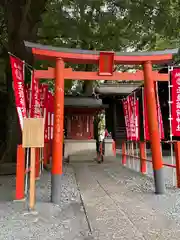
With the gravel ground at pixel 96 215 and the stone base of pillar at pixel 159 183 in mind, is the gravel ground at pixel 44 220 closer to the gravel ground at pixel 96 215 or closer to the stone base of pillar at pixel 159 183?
the gravel ground at pixel 96 215

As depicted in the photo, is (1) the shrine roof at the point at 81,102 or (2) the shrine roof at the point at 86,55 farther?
(1) the shrine roof at the point at 81,102

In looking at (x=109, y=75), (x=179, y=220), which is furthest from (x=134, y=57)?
(x=179, y=220)

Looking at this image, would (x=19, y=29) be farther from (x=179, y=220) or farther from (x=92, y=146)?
(x=179, y=220)

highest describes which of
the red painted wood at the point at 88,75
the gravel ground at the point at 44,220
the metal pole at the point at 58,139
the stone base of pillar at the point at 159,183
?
the red painted wood at the point at 88,75

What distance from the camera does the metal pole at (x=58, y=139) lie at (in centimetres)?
594

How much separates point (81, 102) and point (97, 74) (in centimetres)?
880

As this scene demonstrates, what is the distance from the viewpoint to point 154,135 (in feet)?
22.4

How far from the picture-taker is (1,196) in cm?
655

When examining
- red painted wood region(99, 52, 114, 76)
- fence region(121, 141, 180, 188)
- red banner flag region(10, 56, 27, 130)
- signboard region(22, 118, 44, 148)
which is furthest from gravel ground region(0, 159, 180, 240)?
red painted wood region(99, 52, 114, 76)

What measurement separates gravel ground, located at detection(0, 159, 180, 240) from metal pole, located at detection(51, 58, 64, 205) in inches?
12.6

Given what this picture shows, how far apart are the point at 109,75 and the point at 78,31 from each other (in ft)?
16.1

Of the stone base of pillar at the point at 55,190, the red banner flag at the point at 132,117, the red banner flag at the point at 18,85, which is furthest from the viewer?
the red banner flag at the point at 132,117

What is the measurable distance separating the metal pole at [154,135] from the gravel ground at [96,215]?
13.0 inches

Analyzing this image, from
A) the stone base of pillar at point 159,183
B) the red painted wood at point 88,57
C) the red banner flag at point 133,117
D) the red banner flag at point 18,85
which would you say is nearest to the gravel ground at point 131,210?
the stone base of pillar at point 159,183
